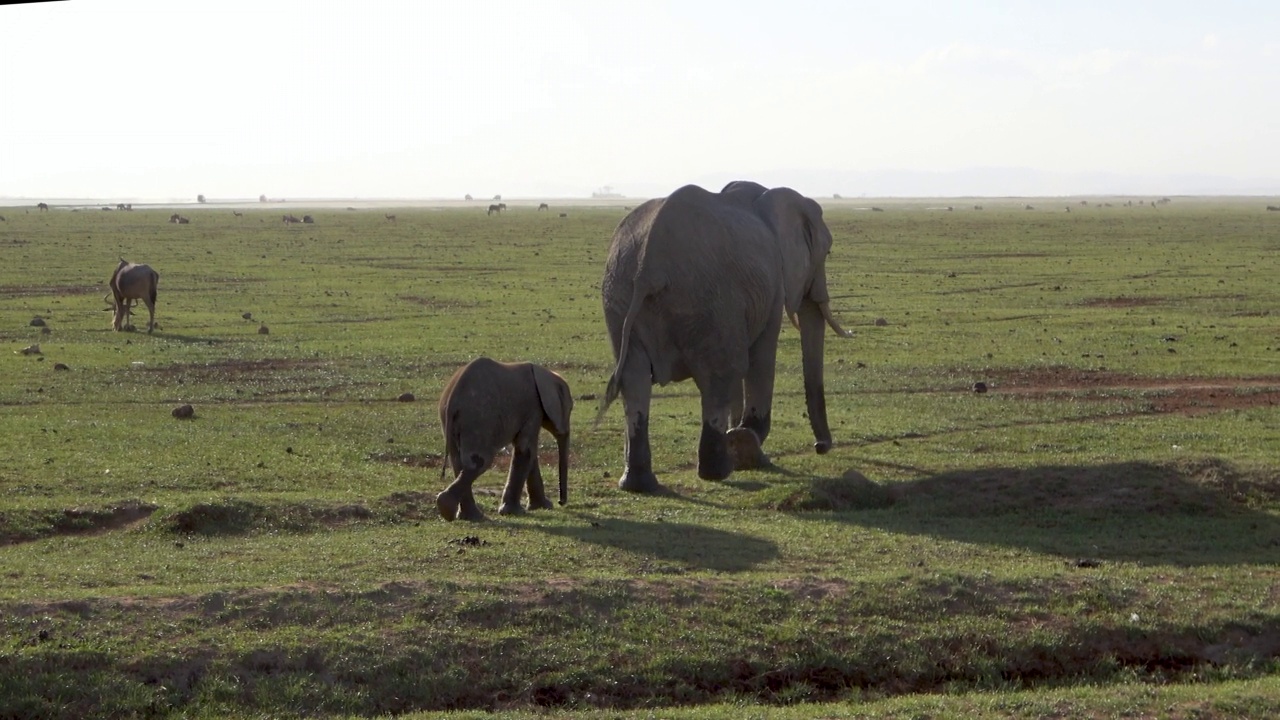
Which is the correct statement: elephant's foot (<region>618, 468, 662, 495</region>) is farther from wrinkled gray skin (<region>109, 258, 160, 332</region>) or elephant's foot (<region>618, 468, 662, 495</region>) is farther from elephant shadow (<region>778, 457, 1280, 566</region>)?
wrinkled gray skin (<region>109, 258, 160, 332</region>)

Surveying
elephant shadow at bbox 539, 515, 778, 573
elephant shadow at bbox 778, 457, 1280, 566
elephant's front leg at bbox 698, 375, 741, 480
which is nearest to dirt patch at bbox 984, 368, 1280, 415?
elephant shadow at bbox 778, 457, 1280, 566

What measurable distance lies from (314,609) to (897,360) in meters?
17.1

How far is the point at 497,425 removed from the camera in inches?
517

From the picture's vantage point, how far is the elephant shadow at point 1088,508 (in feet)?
40.1

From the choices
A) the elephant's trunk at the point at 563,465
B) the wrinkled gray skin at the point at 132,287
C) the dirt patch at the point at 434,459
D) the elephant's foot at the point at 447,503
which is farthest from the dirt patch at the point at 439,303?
the elephant's foot at the point at 447,503

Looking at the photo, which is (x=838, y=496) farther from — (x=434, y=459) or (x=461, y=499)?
(x=434, y=459)

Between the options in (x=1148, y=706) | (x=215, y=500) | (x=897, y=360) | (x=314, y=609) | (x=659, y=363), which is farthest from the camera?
(x=897, y=360)

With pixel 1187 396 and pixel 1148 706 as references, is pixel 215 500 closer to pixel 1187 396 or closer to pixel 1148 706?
pixel 1148 706

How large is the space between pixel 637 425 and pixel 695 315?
1.46 meters

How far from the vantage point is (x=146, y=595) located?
970 centimetres

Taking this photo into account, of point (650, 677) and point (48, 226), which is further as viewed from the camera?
point (48, 226)

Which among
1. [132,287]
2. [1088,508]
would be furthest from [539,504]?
[132,287]

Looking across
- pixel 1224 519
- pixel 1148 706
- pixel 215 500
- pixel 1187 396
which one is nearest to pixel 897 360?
pixel 1187 396

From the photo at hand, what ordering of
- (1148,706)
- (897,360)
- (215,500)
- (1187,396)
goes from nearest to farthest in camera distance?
(1148,706) → (215,500) → (1187,396) → (897,360)
